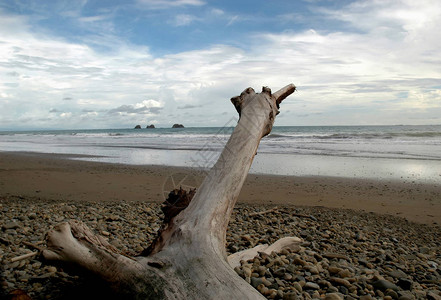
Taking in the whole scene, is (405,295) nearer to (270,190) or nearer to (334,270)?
(334,270)

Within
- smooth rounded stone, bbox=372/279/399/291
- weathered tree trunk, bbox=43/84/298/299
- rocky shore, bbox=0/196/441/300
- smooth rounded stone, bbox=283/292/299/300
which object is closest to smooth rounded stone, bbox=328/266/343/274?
rocky shore, bbox=0/196/441/300

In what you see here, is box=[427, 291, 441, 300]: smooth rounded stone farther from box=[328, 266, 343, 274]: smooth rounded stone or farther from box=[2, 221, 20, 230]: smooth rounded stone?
box=[2, 221, 20, 230]: smooth rounded stone

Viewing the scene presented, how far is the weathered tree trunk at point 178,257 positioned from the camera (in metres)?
2.15

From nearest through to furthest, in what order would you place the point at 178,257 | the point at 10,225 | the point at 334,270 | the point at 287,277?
Result: the point at 178,257
the point at 287,277
the point at 334,270
the point at 10,225

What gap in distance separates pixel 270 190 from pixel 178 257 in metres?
6.19

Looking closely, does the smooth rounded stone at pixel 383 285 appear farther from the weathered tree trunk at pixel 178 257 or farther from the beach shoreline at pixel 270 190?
the beach shoreline at pixel 270 190

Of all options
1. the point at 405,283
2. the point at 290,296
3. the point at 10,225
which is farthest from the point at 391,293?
the point at 10,225

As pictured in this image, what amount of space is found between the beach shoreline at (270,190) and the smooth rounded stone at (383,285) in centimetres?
345

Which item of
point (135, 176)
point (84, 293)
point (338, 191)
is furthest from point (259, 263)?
point (135, 176)

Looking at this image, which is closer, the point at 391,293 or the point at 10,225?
the point at 391,293

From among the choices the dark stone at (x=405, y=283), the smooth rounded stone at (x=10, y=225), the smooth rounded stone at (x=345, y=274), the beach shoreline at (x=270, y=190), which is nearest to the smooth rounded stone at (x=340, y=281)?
the smooth rounded stone at (x=345, y=274)

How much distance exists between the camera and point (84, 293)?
2580 millimetres

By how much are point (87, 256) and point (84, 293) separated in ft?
1.59

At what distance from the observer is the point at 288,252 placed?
382cm
